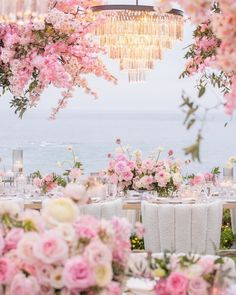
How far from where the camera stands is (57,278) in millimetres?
1927

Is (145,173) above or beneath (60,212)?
beneath

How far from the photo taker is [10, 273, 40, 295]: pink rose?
A: 1.95 metres

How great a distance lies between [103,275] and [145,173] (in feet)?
15.3

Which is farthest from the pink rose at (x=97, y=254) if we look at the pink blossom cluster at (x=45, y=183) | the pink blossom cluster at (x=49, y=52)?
the pink blossom cluster at (x=45, y=183)

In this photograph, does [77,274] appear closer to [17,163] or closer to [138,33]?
[138,33]

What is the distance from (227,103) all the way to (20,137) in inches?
1291

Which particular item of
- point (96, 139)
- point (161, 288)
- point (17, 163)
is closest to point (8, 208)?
point (161, 288)

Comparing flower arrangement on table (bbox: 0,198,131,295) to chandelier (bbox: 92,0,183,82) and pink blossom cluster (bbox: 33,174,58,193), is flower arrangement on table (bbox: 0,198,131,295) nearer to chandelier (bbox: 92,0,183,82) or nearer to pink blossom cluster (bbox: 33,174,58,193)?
chandelier (bbox: 92,0,183,82)

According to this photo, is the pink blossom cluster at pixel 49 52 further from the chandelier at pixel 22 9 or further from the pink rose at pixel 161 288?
the pink rose at pixel 161 288

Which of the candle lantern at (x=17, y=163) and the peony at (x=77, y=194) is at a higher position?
the peony at (x=77, y=194)

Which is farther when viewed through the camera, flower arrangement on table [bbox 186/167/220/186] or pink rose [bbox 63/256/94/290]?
flower arrangement on table [bbox 186/167/220/186]

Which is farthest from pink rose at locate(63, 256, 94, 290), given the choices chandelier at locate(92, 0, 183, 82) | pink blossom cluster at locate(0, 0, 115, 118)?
chandelier at locate(92, 0, 183, 82)

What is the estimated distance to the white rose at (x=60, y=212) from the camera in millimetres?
2016

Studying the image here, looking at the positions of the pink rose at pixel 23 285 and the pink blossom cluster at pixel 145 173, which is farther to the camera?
A: the pink blossom cluster at pixel 145 173
